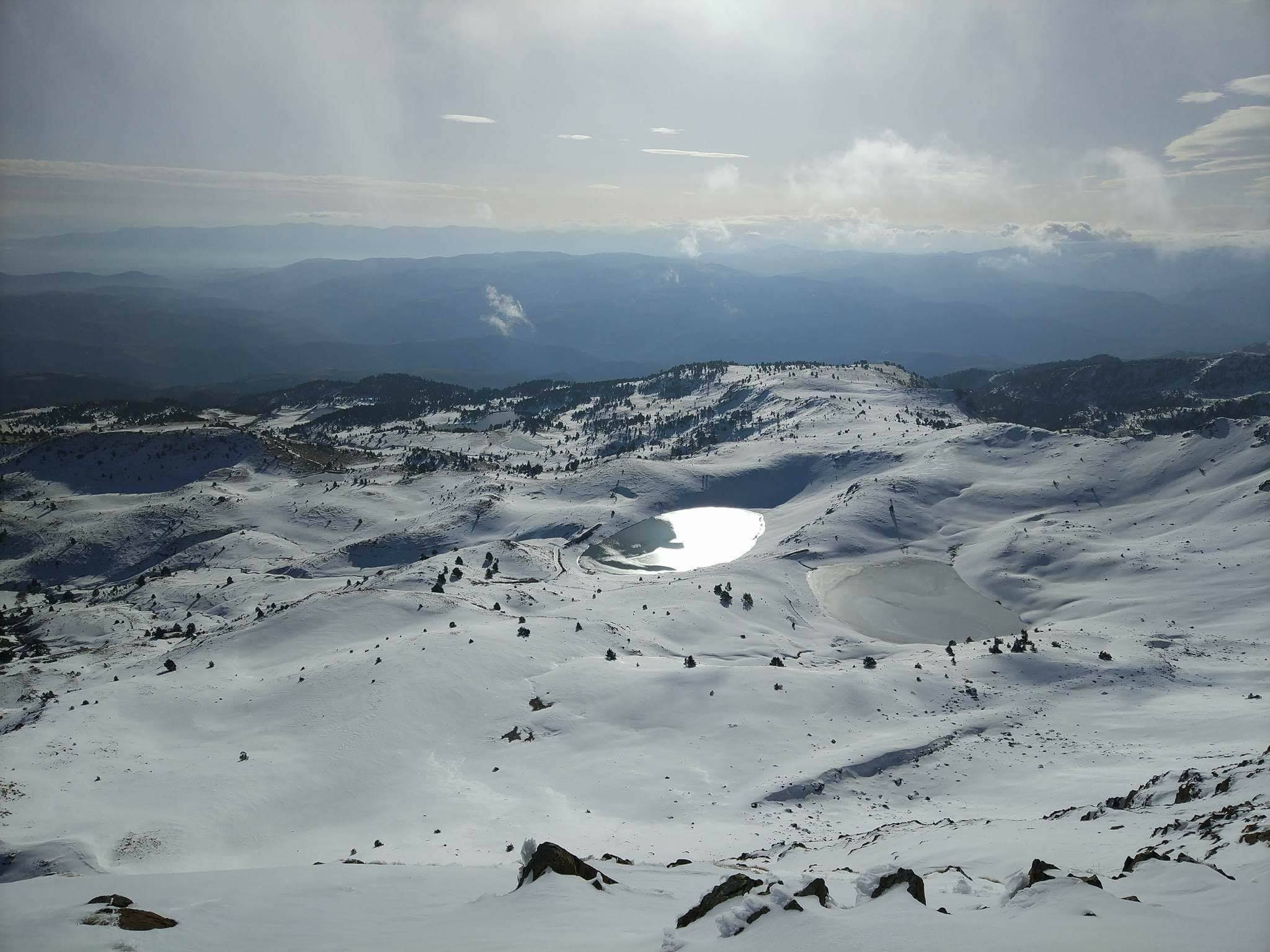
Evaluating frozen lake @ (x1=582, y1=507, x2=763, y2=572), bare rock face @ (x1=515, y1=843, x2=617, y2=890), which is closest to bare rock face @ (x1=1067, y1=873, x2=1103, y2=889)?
bare rock face @ (x1=515, y1=843, x2=617, y2=890)

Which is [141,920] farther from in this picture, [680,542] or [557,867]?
[680,542]

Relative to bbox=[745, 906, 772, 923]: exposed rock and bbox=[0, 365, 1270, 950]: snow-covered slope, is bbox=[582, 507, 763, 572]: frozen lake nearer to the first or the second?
bbox=[0, 365, 1270, 950]: snow-covered slope

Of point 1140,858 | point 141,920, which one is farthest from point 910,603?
point 141,920

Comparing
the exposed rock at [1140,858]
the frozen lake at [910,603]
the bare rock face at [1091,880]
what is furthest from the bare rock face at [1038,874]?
the frozen lake at [910,603]

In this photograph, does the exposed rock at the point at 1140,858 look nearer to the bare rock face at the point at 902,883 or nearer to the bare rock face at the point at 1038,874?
the bare rock face at the point at 1038,874

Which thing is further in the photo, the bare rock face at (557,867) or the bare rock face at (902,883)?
the bare rock face at (557,867)

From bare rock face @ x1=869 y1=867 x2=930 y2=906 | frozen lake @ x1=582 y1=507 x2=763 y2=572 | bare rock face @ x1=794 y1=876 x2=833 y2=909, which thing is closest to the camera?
bare rock face @ x1=794 y1=876 x2=833 y2=909
